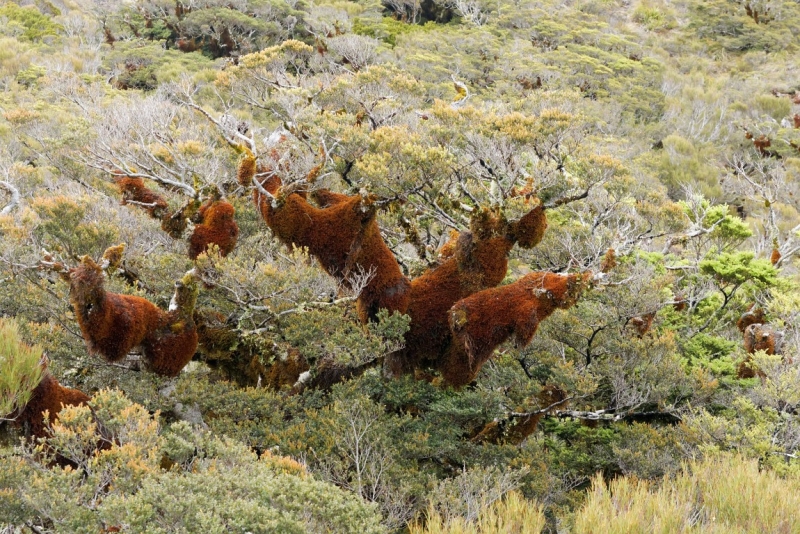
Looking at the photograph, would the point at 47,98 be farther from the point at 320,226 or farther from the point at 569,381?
the point at 569,381

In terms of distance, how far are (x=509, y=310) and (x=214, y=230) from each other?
491 cm

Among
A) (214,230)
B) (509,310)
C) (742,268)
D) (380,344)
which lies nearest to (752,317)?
(742,268)

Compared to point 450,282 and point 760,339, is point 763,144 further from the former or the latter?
point 450,282

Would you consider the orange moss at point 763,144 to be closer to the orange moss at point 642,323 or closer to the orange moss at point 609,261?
the orange moss at point 642,323

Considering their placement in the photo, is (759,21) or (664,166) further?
(759,21)

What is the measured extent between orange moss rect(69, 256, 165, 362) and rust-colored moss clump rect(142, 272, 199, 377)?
14 cm

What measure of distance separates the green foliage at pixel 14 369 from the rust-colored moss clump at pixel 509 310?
518 cm

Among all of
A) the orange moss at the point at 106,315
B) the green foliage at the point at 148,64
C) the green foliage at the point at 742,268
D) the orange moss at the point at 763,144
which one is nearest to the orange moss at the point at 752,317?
the green foliage at the point at 742,268

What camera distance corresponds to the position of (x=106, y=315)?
25.2ft

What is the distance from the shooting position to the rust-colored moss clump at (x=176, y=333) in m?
8.47

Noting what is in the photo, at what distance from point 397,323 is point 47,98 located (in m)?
21.4

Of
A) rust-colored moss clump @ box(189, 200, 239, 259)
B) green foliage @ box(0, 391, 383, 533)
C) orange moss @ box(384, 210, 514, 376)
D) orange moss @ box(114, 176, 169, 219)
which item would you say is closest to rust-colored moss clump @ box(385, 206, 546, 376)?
orange moss @ box(384, 210, 514, 376)

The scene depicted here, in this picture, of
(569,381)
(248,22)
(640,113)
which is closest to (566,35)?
(640,113)

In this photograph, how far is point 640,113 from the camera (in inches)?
1320
